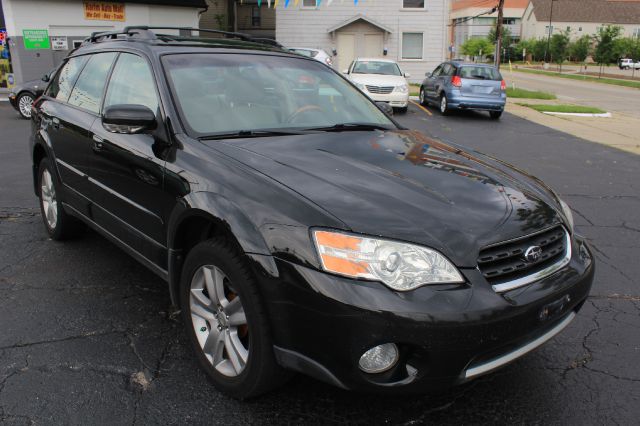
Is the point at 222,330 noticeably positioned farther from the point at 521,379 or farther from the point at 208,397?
the point at 521,379

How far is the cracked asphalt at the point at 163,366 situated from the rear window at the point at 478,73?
1233 centimetres

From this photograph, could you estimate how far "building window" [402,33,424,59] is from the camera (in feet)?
104

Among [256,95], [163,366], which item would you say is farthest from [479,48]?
[163,366]

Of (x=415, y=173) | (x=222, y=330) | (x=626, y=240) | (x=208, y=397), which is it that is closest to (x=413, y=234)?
(x=415, y=173)

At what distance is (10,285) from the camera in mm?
4039

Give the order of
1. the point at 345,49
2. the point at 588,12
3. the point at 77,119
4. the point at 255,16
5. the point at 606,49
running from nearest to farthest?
the point at 77,119
the point at 345,49
the point at 255,16
the point at 606,49
the point at 588,12

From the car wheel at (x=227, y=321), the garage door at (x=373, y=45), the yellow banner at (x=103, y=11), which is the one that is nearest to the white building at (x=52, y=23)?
the yellow banner at (x=103, y=11)

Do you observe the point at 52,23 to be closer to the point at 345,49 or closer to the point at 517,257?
the point at 345,49

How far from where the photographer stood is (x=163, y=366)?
3012 millimetres

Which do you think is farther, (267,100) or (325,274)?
Answer: (267,100)

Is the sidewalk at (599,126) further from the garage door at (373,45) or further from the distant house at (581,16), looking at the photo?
the distant house at (581,16)

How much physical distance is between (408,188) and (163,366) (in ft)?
5.33

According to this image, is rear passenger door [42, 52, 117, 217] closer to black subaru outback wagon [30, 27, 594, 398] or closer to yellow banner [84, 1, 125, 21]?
black subaru outback wagon [30, 27, 594, 398]

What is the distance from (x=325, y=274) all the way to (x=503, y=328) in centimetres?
76
